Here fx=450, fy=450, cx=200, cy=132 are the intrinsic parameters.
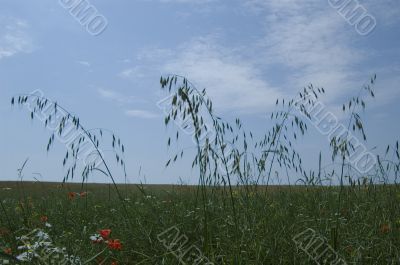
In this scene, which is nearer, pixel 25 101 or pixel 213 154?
pixel 213 154

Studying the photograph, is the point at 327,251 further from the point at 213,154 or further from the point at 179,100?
the point at 179,100

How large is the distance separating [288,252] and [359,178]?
1.81 meters

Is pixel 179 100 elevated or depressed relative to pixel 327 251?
elevated

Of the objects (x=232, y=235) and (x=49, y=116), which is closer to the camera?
(x=232, y=235)

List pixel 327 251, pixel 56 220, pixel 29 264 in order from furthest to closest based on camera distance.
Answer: pixel 56 220 → pixel 327 251 → pixel 29 264

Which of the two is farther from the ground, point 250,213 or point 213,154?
point 213,154

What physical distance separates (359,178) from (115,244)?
2795mm

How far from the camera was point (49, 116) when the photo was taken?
4863 millimetres

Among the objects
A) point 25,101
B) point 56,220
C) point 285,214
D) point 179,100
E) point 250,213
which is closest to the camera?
point 179,100

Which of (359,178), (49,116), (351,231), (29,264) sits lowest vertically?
(29,264)

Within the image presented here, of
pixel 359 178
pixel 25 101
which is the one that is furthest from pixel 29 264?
pixel 359 178

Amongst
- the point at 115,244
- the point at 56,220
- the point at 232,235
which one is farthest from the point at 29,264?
the point at 56,220

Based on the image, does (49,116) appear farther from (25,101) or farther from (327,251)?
(327,251)

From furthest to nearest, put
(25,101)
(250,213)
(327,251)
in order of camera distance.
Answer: (25,101) < (250,213) < (327,251)
